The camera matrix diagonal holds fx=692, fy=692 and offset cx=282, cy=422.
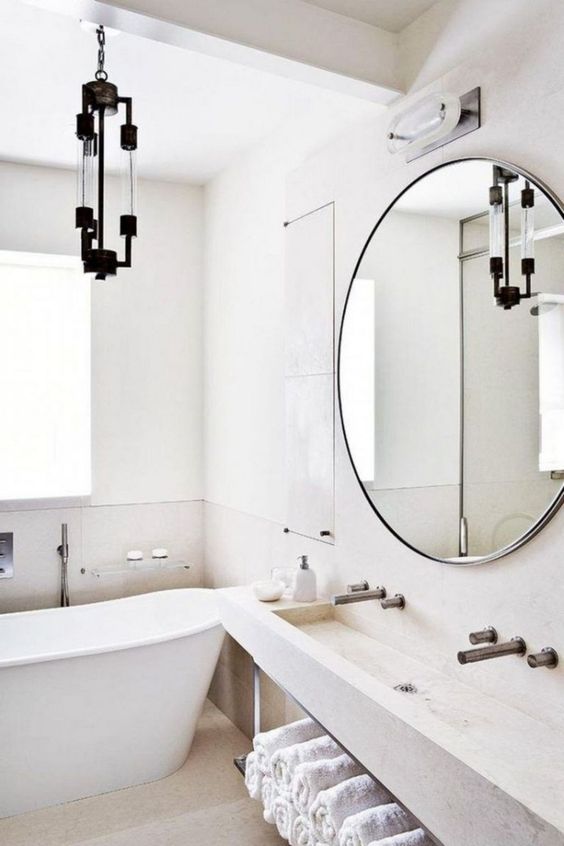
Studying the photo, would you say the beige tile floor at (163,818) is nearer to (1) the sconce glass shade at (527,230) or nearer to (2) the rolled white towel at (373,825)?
(2) the rolled white towel at (373,825)

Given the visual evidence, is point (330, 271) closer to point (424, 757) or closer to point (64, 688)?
point (424, 757)

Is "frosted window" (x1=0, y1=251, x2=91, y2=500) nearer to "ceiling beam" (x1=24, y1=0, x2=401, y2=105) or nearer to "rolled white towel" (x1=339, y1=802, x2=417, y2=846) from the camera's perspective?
"ceiling beam" (x1=24, y1=0, x2=401, y2=105)

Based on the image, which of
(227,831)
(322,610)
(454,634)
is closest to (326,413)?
(322,610)

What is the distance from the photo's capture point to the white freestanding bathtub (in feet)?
8.66

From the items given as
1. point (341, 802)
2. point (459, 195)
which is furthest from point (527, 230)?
point (341, 802)

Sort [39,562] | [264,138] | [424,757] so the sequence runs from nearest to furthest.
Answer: [424,757]
[264,138]
[39,562]

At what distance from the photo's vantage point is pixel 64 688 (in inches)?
106

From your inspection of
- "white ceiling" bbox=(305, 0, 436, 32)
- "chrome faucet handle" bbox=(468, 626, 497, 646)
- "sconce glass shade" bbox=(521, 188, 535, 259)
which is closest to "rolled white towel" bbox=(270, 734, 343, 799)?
"chrome faucet handle" bbox=(468, 626, 497, 646)

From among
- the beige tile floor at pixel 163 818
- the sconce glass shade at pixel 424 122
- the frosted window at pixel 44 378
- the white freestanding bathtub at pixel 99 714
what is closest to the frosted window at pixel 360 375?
the sconce glass shade at pixel 424 122

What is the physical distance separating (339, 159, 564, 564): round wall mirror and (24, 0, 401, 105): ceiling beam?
1.30ft

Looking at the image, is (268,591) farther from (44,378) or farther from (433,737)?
(44,378)

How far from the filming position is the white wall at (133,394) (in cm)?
351

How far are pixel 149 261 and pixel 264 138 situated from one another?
1.01 metres

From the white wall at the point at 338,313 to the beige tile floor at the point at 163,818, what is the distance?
2.98 feet
